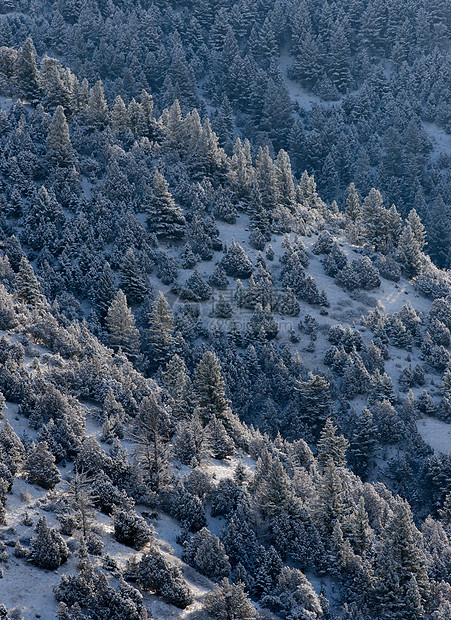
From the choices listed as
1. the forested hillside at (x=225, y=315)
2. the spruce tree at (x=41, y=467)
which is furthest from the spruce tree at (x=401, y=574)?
the spruce tree at (x=41, y=467)

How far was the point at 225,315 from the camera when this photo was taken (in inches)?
2862

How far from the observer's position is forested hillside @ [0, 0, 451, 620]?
36.4m

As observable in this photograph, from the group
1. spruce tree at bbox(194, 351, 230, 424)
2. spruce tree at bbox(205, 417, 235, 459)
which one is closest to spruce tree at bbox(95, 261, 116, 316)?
spruce tree at bbox(194, 351, 230, 424)

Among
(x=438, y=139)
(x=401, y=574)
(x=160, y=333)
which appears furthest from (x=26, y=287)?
(x=438, y=139)

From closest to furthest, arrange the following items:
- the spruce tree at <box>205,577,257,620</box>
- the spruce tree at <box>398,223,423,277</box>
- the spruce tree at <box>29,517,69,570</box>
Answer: the spruce tree at <box>29,517,69,570</box> < the spruce tree at <box>205,577,257,620</box> < the spruce tree at <box>398,223,423,277</box>

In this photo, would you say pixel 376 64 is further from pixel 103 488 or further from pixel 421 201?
pixel 103 488

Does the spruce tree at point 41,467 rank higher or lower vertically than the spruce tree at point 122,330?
higher

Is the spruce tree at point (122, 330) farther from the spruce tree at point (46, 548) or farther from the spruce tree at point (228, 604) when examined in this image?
the spruce tree at point (228, 604)

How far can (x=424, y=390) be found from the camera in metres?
67.5

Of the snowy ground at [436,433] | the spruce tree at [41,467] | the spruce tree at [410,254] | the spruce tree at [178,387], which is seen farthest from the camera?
the spruce tree at [410,254]

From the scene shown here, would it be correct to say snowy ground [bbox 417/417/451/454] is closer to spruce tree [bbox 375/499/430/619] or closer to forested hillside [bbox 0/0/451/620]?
forested hillside [bbox 0/0/451/620]

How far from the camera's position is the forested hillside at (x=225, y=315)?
3641 cm

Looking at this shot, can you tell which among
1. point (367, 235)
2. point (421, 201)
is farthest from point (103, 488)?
point (421, 201)

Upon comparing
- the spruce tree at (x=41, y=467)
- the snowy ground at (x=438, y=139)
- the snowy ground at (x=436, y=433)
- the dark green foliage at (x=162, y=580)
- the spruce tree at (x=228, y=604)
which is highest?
the snowy ground at (x=438, y=139)
